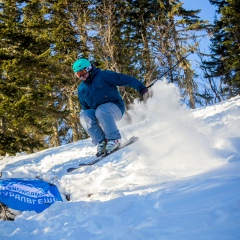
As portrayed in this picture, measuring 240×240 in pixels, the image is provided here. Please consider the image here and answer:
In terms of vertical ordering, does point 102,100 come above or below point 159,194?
above

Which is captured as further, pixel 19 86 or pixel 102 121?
pixel 19 86

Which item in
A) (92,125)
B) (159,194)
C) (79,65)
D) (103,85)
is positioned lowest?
(159,194)

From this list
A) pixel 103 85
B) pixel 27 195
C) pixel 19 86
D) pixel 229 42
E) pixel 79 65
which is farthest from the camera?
pixel 229 42

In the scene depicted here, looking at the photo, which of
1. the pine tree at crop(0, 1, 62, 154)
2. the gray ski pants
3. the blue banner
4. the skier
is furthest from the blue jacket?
the pine tree at crop(0, 1, 62, 154)

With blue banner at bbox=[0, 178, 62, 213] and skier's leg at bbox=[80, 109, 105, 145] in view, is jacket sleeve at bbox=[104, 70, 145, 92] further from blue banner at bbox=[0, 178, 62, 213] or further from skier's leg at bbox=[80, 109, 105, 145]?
blue banner at bbox=[0, 178, 62, 213]

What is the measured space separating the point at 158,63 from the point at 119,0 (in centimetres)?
520

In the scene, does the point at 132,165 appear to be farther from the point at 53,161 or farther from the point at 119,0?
the point at 119,0

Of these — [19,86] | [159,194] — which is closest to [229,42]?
[19,86]

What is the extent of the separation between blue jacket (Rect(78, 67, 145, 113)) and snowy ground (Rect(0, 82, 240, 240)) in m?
1.33

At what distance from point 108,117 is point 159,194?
7.59ft

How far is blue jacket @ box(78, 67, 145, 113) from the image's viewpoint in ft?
16.4

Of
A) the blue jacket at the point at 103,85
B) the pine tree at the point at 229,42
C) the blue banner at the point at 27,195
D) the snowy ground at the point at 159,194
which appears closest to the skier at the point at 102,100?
the blue jacket at the point at 103,85

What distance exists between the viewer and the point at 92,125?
507 cm

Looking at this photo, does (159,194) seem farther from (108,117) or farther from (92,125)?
(92,125)
